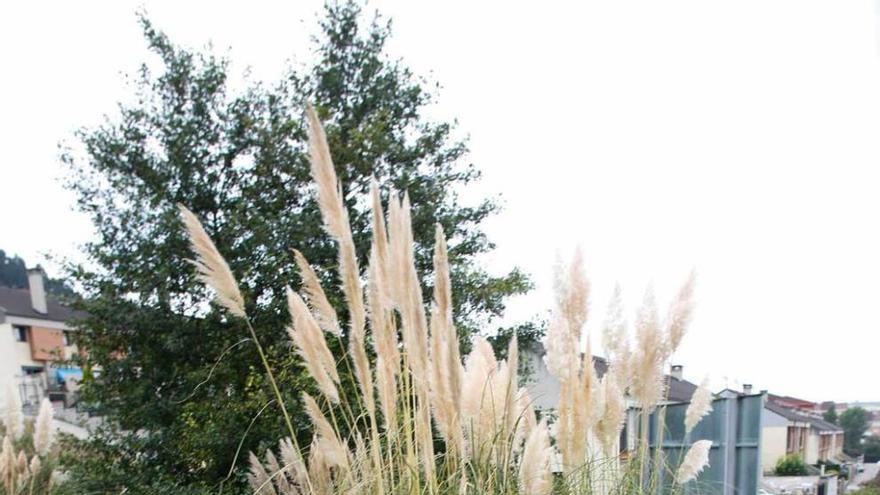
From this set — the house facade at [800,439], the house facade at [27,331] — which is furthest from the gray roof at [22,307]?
the house facade at [800,439]

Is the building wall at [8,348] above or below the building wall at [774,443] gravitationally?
above

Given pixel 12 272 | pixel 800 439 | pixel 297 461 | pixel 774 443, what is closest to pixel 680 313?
pixel 297 461

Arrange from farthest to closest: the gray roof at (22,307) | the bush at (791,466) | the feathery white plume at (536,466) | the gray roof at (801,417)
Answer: the bush at (791,466) < the gray roof at (801,417) < the gray roof at (22,307) < the feathery white plume at (536,466)

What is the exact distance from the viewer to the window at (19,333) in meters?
24.0

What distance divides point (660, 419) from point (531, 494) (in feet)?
2.10

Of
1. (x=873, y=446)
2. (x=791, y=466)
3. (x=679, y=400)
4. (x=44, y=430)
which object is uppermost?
(x=679, y=400)

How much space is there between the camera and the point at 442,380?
130 centimetres

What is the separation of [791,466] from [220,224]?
31.7m

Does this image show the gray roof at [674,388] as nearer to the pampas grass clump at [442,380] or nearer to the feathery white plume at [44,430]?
the pampas grass clump at [442,380]

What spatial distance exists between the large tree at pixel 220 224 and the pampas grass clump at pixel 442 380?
81.4 inches

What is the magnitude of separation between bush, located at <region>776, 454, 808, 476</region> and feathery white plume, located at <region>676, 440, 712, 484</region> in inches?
1225

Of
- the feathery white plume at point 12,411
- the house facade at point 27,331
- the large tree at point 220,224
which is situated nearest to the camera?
the feathery white plume at point 12,411

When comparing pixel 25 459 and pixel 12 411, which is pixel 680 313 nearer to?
pixel 25 459

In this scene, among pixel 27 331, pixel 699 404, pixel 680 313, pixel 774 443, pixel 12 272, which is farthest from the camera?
pixel 12 272
